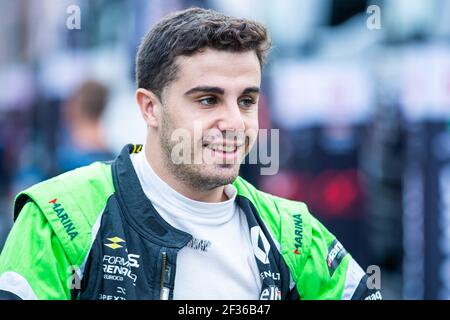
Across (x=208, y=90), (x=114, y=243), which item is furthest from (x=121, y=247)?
(x=208, y=90)

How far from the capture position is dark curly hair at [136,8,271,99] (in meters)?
2.87

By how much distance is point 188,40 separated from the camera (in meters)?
2.88

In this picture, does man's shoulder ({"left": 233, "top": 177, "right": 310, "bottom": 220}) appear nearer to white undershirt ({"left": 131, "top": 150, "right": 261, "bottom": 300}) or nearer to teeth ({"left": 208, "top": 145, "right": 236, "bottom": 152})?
white undershirt ({"left": 131, "top": 150, "right": 261, "bottom": 300})

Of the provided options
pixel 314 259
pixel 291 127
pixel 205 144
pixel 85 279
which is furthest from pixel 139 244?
pixel 291 127

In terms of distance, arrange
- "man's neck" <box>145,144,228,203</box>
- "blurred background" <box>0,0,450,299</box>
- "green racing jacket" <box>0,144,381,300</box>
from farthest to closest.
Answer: "blurred background" <box>0,0,450,299</box> → "man's neck" <box>145,144,228,203</box> → "green racing jacket" <box>0,144,381,300</box>

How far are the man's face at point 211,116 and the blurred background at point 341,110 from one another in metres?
3.17

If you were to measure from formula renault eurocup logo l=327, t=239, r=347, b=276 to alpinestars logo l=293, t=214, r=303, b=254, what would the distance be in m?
0.13

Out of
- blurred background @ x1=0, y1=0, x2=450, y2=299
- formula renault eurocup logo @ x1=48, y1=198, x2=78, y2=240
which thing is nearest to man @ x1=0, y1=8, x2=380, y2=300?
formula renault eurocup logo @ x1=48, y1=198, x2=78, y2=240

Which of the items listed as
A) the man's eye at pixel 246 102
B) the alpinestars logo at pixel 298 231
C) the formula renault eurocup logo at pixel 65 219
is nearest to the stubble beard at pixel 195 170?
the man's eye at pixel 246 102

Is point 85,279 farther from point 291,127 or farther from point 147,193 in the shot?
point 291,127

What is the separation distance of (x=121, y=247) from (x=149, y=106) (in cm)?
64

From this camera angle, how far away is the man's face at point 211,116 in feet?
9.32

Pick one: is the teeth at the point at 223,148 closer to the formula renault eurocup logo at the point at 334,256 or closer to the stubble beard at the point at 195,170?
the stubble beard at the point at 195,170
